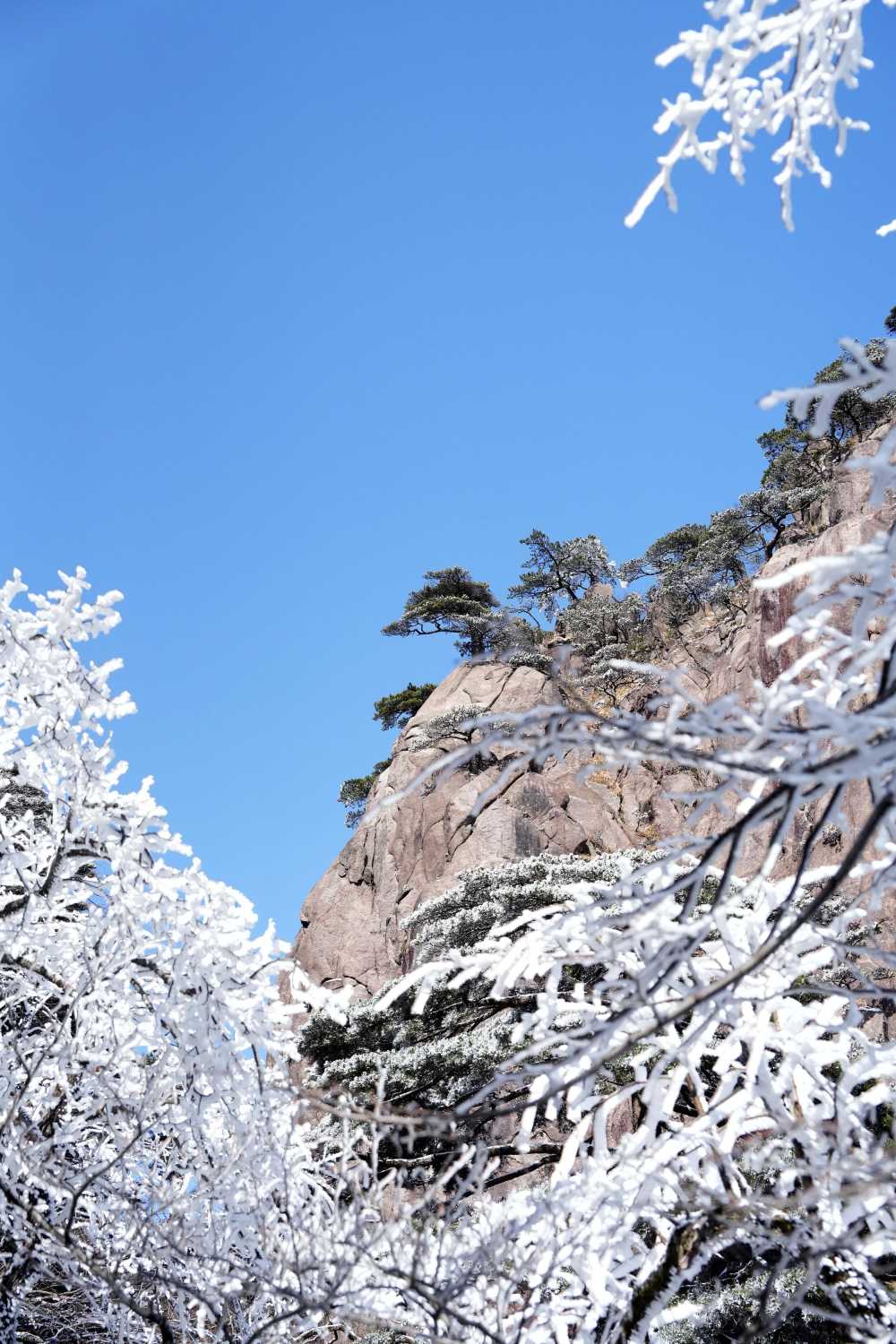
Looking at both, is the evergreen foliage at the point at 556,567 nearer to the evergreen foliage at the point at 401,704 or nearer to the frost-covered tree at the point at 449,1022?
the evergreen foliage at the point at 401,704

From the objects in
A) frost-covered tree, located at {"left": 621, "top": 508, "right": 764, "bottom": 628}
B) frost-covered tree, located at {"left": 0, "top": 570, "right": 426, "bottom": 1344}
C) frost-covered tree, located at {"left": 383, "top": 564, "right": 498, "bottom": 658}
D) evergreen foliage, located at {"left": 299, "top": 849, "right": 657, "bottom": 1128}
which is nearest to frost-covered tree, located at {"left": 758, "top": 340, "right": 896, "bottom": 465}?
frost-covered tree, located at {"left": 621, "top": 508, "right": 764, "bottom": 628}

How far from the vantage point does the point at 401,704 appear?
132 ft

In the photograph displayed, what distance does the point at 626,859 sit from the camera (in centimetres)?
1631

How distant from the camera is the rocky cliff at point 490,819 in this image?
24.6 m

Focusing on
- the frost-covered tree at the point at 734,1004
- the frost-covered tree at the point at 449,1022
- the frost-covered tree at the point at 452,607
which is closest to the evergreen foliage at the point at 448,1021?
the frost-covered tree at the point at 449,1022

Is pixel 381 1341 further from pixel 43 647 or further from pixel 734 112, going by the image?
pixel 734 112

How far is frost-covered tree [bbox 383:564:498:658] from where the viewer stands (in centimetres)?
3806

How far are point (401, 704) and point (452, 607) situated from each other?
4357 millimetres

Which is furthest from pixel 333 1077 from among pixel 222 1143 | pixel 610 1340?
pixel 610 1340

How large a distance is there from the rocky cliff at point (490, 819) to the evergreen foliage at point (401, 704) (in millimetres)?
6977

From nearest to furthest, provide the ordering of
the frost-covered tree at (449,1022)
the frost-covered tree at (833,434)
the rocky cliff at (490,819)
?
1. the frost-covered tree at (449,1022)
2. the rocky cliff at (490,819)
3. the frost-covered tree at (833,434)

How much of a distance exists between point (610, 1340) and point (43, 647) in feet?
11.9

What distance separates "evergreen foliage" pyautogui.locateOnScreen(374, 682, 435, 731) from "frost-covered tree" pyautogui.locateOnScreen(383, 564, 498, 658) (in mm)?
2265

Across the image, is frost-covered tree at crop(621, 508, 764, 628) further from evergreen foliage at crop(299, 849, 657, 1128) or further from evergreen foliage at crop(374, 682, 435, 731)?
evergreen foliage at crop(299, 849, 657, 1128)
